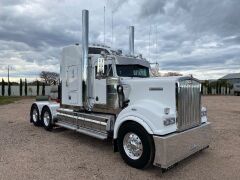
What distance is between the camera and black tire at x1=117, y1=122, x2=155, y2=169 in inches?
223

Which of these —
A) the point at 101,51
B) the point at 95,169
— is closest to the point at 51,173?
the point at 95,169

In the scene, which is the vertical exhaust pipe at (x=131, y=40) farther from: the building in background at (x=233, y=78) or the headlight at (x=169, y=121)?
the building in background at (x=233, y=78)

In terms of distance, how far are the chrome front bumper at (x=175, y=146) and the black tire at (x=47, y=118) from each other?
5.77 meters

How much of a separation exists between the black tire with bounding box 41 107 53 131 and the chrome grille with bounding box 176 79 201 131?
5713mm

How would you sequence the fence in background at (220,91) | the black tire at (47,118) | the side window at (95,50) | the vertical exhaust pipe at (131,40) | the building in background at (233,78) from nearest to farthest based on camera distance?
the side window at (95,50) → the vertical exhaust pipe at (131,40) → the black tire at (47,118) → the fence in background at (220,91) → the building in background at (233,78)

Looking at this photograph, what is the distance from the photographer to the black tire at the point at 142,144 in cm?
566

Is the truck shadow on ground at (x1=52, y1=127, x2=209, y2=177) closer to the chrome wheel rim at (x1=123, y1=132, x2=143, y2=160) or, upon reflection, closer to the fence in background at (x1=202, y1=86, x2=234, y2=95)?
the chrome wheel rim at (x1=123, y1=132, x2=143, y2=160)

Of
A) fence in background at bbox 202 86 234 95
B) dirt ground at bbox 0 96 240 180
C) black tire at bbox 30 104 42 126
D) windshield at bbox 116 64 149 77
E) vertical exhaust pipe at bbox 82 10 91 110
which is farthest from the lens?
fence in background at bbox 202 86 234 95

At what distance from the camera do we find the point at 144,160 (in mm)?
5738

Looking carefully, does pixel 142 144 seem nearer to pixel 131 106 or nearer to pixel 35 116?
pixel 131 106

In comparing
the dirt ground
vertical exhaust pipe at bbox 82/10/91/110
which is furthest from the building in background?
vertical exhaust pipe at bbox 82/10/91/110

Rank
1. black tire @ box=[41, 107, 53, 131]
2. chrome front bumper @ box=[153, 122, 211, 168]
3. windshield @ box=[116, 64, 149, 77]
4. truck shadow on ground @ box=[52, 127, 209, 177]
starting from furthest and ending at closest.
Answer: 1. black tire @ box=[41, 107, 53, 131]
2. windshield @ box=[116, 64, 149, 77]
3. truck shadow on ground @ box=[52, 127, 209, 177]
4. chrome front bumper @ box=[153, 122, 211, 168]

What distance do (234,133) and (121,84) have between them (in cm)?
501

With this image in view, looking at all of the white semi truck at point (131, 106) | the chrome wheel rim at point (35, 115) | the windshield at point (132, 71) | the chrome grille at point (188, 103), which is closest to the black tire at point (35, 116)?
the chrome wheel rim at point (35, 115)
